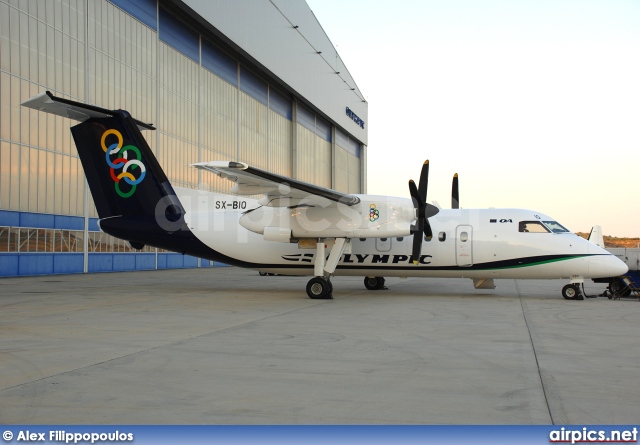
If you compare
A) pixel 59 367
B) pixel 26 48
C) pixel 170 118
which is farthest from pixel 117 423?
pixel 170 118

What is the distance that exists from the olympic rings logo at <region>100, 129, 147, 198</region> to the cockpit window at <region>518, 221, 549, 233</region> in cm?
1167

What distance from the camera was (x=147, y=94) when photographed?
33.5m

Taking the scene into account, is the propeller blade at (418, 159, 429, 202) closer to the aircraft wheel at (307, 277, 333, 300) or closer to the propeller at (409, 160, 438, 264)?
the propeller at (409, 160, 438, 264)

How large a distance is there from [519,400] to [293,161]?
4754 cm

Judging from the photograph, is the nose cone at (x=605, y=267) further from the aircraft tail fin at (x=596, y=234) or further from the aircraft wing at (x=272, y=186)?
the aircraft tail fin at (x=596, y=234)

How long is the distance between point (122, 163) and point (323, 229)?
21.4 ft

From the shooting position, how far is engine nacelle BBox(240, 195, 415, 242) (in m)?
16.7

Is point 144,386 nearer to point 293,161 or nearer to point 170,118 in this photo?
point 170,118

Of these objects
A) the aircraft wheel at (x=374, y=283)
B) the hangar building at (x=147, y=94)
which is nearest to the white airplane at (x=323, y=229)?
the aircraft wheel at (x=374, y=283)

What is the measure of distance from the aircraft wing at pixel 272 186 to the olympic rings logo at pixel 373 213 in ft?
1.51

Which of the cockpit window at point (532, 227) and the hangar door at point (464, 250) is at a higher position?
the cockpit window at point (532, 227)

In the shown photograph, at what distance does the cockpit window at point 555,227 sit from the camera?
17266 mm

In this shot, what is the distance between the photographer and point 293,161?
2073 inches

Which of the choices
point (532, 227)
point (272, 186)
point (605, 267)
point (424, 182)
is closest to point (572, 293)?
point (605, 267)
